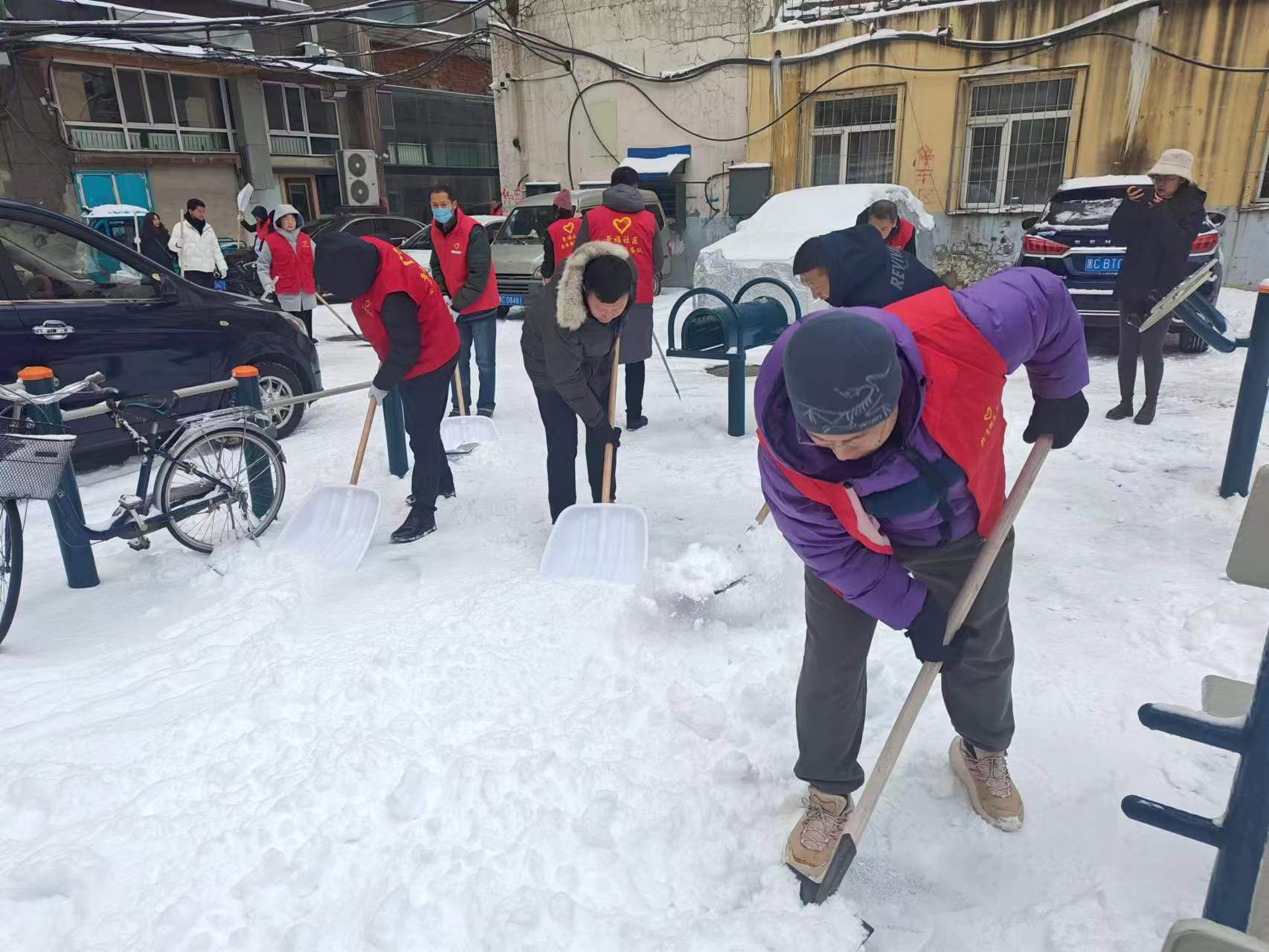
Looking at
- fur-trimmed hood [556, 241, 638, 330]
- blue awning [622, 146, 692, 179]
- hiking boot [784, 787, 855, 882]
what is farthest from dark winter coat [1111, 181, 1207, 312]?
blue awning [622, 146, 692, 179]

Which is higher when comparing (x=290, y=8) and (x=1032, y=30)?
(x=290, y=8)

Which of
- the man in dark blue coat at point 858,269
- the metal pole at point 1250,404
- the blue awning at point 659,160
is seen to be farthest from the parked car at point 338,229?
the metal pole at point 1250,404

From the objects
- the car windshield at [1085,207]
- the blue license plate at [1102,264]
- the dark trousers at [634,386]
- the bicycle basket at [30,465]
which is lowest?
the dark trousers at [634,386]

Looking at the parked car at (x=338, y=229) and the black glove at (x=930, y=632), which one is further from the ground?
the parked car at (x=338, y=229)

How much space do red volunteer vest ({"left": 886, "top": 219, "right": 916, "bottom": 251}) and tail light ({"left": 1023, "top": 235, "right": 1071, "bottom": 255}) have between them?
3.01 metres

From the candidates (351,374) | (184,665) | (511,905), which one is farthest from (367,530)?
(351,374)

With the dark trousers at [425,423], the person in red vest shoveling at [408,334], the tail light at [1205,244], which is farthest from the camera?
the tail light at [1205,244]

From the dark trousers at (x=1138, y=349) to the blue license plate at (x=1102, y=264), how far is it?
1.82 metres

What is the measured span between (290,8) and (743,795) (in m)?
24.6

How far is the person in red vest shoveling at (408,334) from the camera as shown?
3781 mm

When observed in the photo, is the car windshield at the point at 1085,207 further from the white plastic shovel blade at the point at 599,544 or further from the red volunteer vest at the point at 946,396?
the red volunteer vest at the point at 946,396

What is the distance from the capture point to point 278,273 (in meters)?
8.71

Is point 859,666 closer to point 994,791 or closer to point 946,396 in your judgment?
point 994,791

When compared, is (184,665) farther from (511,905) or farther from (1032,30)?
(1032,30)
